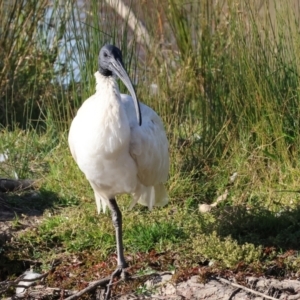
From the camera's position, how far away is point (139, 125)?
4246mm

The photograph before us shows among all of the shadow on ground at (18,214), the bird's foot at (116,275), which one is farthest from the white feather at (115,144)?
the shadow on ground at (18,214)

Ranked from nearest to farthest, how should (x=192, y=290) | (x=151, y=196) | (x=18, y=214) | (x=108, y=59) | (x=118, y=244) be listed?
(x=192, y=290) < (x=108, y=59) < (x=118, y=244) < (x=151, y=196) < (x=18, y=214)

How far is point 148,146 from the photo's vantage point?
14.0ft

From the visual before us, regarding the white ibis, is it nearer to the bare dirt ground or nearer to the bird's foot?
the bird's foot

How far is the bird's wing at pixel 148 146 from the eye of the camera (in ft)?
13.9

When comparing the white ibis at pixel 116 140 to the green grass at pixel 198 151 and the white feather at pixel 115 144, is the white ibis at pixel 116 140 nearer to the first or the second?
the white feather at pixel 115 144

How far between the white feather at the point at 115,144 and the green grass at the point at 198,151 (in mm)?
443

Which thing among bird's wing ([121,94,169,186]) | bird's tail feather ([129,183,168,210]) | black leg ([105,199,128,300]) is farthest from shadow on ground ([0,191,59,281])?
bird's wing ([121,94,169,186])

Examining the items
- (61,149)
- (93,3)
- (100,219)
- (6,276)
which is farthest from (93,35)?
(6,276)

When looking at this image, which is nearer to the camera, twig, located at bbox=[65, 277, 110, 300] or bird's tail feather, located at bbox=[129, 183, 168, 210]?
twig, located at bbox=[65, 277, 110, 300]

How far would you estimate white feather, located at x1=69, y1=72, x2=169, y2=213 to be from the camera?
4.09 meters

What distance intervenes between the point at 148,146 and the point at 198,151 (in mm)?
1568

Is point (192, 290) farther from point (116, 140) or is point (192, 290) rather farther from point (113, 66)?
point (113, 66)

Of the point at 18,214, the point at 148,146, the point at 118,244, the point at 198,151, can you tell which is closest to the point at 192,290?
the point at 118,244
